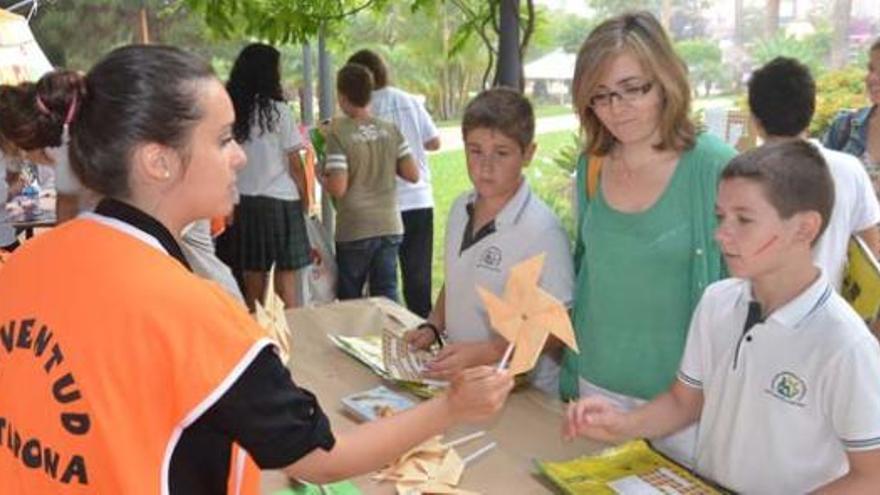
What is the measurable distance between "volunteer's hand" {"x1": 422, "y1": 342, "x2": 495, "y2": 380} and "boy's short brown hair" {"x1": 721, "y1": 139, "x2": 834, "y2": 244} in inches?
25.3

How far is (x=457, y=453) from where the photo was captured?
4.67ft

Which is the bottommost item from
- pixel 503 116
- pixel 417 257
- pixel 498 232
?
pixel 417 257

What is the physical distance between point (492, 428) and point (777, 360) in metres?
0.56

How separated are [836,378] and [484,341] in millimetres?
790

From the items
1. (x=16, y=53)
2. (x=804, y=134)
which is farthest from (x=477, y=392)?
(x=16, y=53)

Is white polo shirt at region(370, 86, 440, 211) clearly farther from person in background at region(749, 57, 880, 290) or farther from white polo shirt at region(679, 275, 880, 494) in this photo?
white polo shirt at region(679, 275, 880, 494)

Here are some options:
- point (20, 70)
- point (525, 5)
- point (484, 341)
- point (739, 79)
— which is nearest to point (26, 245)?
point (484, 341)

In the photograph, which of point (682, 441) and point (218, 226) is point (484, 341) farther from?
point (218, 226)

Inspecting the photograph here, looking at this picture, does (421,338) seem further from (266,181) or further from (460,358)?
(266,181)

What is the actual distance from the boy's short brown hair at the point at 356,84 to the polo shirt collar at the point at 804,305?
112 inches

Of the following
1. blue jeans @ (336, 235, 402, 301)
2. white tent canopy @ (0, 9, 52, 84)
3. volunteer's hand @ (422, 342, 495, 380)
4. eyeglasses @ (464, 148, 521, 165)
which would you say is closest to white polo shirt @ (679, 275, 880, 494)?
volunteer's hand @ (422, 342, 495, 380)

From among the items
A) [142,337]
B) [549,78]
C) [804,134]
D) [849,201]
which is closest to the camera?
[142,337]

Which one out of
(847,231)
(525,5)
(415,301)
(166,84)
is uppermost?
(525,5)

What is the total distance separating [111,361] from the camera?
0.86 m
